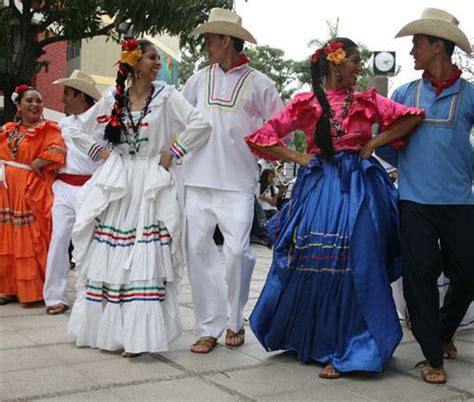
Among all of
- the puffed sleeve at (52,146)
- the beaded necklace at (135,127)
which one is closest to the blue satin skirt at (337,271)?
the beaded necklace at (135,127)

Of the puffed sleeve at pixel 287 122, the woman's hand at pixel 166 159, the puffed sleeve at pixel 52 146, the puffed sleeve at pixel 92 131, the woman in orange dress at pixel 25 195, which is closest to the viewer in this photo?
the puffed sleeve at pixel 287 122

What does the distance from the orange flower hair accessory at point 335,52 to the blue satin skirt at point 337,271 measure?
55 cm

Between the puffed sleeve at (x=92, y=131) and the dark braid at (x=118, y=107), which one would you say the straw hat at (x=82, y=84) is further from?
the dark braid at (x=118, y=107)

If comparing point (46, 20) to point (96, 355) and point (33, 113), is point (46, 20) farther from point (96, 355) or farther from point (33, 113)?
point (96, 355)

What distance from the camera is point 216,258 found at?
16.5ft

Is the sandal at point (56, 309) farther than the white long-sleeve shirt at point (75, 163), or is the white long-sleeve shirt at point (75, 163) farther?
the white long-sleeve shirt at point (75, 163)

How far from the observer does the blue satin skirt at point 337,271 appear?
13.7 ft

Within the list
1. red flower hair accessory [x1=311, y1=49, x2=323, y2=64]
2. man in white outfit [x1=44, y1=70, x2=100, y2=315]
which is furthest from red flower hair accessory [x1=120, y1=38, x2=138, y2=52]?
man in white outfit [x1=44, y1=70, x2=100, y2=315]

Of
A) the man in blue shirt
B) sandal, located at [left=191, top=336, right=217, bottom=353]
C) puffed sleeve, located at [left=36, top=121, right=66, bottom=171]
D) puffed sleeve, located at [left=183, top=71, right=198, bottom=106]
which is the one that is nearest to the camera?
the man in blue shirt

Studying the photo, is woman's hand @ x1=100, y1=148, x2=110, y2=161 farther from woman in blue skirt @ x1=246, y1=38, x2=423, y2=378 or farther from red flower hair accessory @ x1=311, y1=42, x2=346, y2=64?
red flower hair accessory @ x1=311, y1=42, x2=346, y2=64

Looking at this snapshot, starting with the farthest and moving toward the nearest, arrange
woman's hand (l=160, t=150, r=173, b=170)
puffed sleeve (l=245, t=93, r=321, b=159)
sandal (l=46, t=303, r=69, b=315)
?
sandal (l=46, t=303, r=69, b=315)
woman's hand (l=160, t=150, r=173, b=170)
puffed sleeve (l=245, t=93, r=321, b=159)

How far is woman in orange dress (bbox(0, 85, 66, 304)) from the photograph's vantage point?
6.58 m

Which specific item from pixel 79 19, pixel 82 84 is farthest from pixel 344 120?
pixel 79 19

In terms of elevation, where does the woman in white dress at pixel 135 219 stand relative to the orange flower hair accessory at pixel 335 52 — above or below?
below
